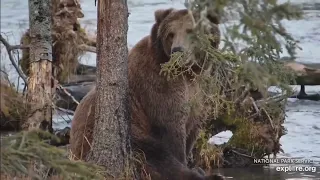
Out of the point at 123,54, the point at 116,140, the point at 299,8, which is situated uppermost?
the point at 299,8

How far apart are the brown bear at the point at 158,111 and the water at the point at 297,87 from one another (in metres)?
1.40

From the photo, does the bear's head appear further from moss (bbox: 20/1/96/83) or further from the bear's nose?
moss (bbox: 20/1/96/83)

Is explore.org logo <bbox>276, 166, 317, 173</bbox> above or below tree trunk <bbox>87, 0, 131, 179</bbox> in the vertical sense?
below

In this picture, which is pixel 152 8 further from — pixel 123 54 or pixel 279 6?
pixel 279 6

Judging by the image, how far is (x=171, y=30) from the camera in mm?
7895

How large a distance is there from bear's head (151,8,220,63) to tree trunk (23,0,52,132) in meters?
1.15

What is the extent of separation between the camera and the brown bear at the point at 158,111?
7.90 m

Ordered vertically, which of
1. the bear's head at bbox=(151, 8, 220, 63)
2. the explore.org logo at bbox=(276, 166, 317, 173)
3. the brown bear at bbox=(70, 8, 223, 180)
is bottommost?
the explore.org logo at bbox=(276, 166, 317, 173)

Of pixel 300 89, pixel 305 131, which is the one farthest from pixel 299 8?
pixel 300 89

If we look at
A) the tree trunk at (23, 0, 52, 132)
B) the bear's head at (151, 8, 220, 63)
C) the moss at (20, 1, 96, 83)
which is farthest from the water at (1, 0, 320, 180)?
the bear's head at (151, 8, 220, 63)

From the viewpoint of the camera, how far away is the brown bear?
7.90 meters

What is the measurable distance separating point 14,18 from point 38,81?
47.6 ft

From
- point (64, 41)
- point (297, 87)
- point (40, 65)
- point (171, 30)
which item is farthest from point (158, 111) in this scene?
point (297, 87)

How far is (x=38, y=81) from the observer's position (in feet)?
28.3
